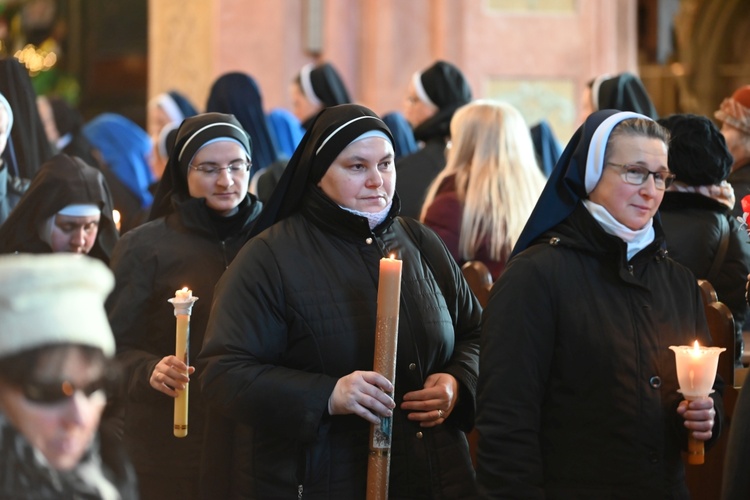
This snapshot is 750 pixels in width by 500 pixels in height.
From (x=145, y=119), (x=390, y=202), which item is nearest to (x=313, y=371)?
(x=390, y=202)

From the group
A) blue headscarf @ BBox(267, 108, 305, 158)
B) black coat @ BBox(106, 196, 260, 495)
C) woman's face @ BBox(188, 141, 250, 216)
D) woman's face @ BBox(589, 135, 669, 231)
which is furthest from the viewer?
blue headscarf @ BBox(267, 108, 305, 158)

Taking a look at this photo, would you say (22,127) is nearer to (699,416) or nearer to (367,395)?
(367,395)

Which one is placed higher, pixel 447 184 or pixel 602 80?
pixel 602 80

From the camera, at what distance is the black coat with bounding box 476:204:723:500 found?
3.42 metres

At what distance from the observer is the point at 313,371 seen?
357 cm

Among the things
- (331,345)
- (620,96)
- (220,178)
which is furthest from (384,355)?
(620,96)

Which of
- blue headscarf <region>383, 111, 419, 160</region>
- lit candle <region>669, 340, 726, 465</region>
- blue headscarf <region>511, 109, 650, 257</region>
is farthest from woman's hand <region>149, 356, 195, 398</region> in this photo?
blue headscarf <region>383, 111, 419, 160</region>

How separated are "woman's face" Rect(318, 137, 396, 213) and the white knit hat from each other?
6.05 feet

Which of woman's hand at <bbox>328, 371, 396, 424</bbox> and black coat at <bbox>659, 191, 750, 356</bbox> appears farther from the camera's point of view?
black coat at <bbox>659, 191, 750, 356</bbox>

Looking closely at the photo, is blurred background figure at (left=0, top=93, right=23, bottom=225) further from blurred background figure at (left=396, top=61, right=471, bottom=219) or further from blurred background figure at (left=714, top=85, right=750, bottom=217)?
blurred background figure at (left=714, top=85, right=750, bottom=217)

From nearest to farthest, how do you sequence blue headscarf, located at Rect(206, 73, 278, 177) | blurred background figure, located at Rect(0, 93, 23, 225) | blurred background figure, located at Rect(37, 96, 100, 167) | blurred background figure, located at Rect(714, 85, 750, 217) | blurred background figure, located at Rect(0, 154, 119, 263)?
blurred background figure, located at Rect(0, 154, 119, 263), blurred background figure, located at Rect(0, 93, 23, 225), blurred background figure, located at Rect(714, 85, 750, 217), blue headscarf, located at Rect(206, 73, 278, 177), blurred background figure, located at Rect(37, 96, 100, 167)

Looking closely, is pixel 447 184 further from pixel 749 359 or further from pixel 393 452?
pixel 393 452

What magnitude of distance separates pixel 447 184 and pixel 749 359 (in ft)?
5.54

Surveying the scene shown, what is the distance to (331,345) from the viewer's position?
3.56 metres
